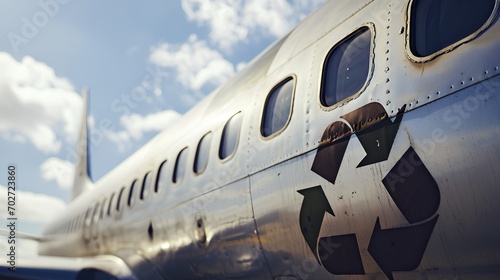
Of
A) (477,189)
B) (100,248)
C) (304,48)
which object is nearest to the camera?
(477,189)

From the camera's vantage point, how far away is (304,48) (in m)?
4.66

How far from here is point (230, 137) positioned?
551 cm

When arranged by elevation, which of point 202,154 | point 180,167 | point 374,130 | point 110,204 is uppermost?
point 110,204

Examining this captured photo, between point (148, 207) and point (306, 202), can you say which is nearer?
point (306, 202)

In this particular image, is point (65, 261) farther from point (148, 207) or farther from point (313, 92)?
point (313, 92)

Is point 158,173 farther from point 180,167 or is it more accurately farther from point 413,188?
point 413,188

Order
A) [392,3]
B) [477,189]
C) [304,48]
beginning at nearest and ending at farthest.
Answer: [477,189] < [392,3] < [304,48]

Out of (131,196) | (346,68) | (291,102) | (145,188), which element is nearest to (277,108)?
(291,102)

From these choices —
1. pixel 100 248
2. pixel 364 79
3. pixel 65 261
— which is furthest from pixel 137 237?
pixel 364 79

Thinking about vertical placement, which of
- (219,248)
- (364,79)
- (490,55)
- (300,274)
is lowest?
(300,274)

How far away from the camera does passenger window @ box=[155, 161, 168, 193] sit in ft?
24.5

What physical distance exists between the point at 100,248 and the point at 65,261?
142 centimetres

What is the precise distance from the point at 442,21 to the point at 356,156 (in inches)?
44.5

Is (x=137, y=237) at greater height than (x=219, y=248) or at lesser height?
greater
